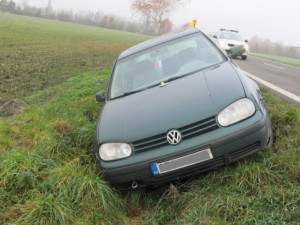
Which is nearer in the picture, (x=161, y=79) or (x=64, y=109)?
(x=161, y=79)

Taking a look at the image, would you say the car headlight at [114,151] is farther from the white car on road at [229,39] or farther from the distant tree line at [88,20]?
the distant tree line at [88,20]

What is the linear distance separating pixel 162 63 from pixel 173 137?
159 centimetres

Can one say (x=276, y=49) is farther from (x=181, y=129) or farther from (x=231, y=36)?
(x=181, y=129)

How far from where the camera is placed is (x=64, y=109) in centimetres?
601

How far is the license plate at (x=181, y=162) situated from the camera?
110 inches

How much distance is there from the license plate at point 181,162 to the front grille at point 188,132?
166 mm

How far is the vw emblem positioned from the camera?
9.36ft

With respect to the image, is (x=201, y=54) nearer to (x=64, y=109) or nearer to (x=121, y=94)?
(x=121, y=94)

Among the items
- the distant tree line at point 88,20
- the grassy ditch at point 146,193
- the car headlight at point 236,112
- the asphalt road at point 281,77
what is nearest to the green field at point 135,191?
the grassy ditch at point 146,193

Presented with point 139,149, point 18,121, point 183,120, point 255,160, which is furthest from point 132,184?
point 18,121

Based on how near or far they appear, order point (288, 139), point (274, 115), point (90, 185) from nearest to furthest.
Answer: point (90, 185)
point (288, 139)
point (274, 115)

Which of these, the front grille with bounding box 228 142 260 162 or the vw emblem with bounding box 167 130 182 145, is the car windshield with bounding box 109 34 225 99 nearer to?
the vw emblem with bounding box 167 130 182 145

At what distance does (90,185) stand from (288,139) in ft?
7.34

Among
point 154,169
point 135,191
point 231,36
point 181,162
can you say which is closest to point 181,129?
point 181,162
